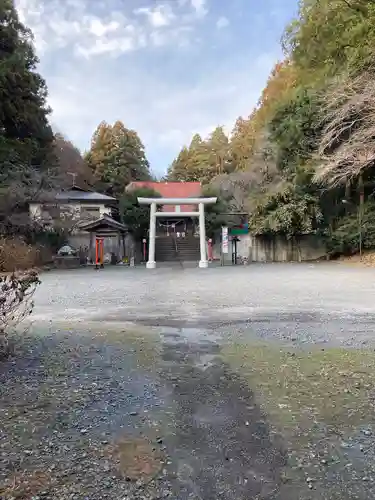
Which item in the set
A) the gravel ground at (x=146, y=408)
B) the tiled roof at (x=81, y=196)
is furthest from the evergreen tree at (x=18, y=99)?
the gravel ground at (x=146, y=408)

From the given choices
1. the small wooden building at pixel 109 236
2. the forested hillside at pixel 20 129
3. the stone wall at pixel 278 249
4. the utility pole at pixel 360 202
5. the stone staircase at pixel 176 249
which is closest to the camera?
the forested hillside at pixel 20 129

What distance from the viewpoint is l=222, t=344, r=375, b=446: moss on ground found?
243 cm

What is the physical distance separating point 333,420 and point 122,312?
4.17 metres

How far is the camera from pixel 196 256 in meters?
22.3

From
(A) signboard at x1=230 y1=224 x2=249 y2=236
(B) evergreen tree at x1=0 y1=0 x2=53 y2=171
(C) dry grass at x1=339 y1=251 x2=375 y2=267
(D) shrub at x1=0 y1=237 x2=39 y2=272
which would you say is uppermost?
(B) evergreen tree at x1=0 y1=0 x2=53 y2=171

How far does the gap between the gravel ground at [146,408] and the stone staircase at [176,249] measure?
15.9m

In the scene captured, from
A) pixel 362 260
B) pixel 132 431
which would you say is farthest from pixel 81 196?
pixel 132 431

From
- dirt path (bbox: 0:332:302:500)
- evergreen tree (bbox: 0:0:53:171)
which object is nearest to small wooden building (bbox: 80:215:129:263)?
evergreen tree (bbox: 0:0:53:171)

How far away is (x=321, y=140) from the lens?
15672mm

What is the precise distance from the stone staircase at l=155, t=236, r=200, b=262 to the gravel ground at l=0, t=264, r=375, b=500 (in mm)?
15941

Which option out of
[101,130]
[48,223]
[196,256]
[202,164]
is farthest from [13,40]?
[202,164]

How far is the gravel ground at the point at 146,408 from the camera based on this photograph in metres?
1.83

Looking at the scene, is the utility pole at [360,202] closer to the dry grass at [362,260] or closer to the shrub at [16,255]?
the dry grass at [362,260]

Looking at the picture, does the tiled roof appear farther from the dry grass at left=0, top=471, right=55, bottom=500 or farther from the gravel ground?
the dry grass at left=0, top=471, right=55, bottom=500
